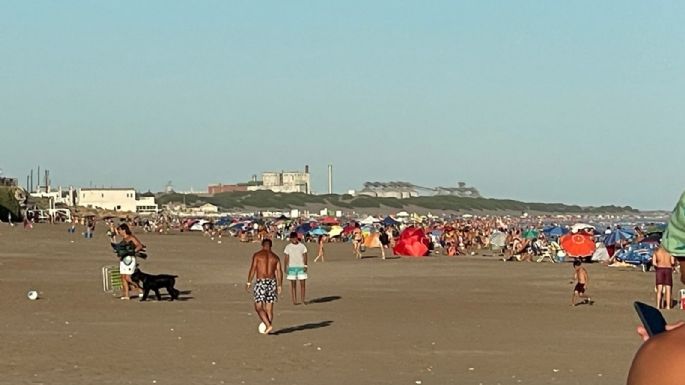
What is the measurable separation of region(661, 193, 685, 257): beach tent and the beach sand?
8.07m

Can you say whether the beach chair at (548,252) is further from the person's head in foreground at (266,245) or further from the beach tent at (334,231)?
the person's head in foreground at (266,245)

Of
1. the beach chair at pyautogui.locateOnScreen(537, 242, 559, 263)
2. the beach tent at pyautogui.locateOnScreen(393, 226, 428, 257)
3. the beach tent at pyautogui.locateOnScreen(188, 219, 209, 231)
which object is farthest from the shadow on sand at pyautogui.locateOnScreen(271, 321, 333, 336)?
the beach tent at pyautogui.locateOnScreen(188, 219, 209, 231)

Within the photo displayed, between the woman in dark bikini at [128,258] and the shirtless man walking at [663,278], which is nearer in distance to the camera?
the shirtless man walking at [663,278]

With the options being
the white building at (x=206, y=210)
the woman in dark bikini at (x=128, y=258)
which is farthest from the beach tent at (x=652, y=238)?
the white building at (x=206, y=210)

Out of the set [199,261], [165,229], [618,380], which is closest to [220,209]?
[165,229]

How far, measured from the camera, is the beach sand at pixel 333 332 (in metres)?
10.9

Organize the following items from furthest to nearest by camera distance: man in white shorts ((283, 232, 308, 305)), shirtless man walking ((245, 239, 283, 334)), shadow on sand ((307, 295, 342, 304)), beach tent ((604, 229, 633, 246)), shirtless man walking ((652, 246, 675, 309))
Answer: beach tent ((604, 229, 633, 246)) → shadow on sand ((307, 295, 342, 304)) → shirtless man walking ((652, 246, 675, 309)) → man in white shorts ((283, 232, 308, 305)) → shirtless man walking ((245, 239, 283, 334))

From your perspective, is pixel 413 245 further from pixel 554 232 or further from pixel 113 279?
pixel 113 279

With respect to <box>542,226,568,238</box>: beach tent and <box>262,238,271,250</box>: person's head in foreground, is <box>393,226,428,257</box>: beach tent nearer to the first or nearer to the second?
<box>542,226,568,238</box>: beach tent

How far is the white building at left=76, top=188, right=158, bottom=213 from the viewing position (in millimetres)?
145375

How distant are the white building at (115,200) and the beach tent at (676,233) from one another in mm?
142469

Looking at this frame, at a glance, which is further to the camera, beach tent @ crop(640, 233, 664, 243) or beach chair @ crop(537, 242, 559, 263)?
beach chair @ crop(537, 242, 559, 263)

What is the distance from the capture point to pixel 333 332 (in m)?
15.1

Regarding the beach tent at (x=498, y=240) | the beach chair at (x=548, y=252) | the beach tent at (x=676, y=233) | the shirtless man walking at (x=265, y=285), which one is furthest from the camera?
the beach tent at (x=498, y=240)
